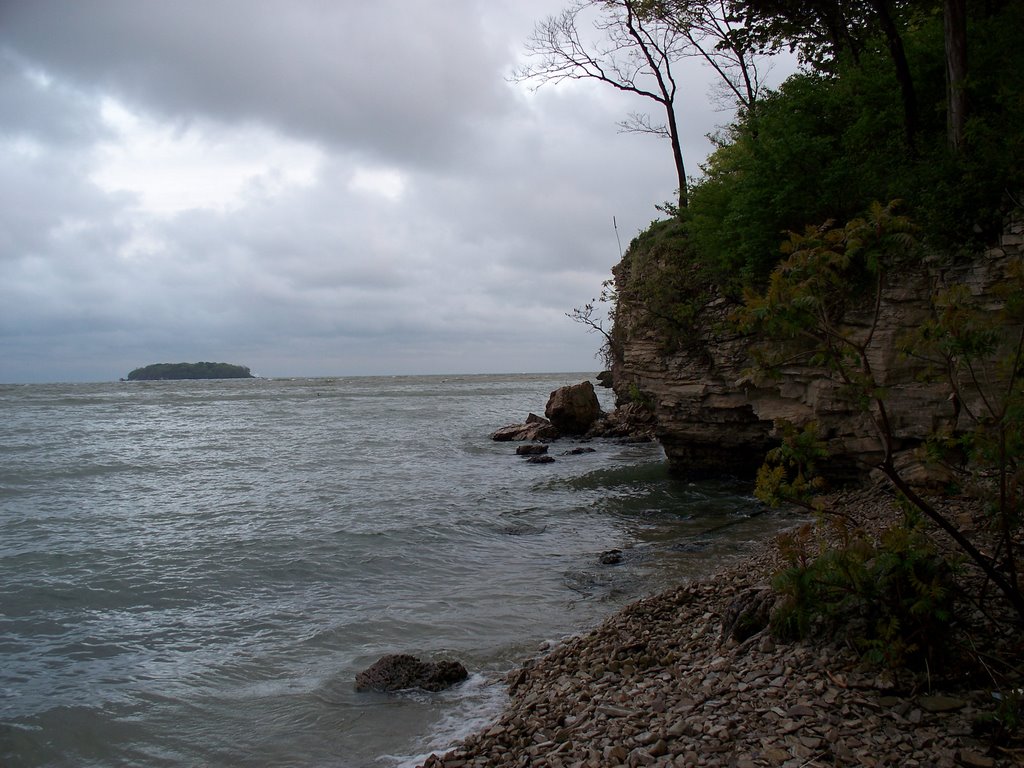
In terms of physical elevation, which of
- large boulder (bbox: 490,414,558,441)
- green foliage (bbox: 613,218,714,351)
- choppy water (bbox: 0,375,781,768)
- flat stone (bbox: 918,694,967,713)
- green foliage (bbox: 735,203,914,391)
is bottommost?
choppy water (bbox: 0,375,781,768)

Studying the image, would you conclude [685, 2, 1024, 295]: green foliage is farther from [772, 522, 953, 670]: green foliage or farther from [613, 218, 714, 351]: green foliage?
[772, 522, 953, 670]: green foliage

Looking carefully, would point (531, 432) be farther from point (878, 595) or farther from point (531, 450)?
point (878, 595)

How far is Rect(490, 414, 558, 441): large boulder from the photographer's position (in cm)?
3222

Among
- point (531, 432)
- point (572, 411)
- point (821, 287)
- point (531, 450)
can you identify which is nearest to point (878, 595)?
point (821, 287)

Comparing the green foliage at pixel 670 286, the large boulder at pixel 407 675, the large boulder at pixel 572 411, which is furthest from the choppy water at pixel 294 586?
the large boulder at pixel 572 411

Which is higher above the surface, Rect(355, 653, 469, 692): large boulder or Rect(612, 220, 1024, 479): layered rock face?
Rect(612, 220, 1024, 479): layered rock face

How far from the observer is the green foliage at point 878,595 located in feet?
14.8

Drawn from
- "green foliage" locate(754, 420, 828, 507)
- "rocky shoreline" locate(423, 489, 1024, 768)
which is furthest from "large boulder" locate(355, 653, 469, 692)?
"green foliage" locate(754, 420, 828, 507)

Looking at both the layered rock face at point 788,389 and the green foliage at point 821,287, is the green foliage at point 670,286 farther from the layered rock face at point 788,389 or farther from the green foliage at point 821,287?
the green foliage at point 821,287

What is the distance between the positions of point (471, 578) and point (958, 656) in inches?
301

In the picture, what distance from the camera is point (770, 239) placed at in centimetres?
1349

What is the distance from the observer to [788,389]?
13648mm

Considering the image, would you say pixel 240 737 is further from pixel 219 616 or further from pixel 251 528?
pixel 251 528

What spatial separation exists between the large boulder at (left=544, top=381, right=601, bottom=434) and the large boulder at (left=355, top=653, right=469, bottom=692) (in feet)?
87.3
